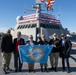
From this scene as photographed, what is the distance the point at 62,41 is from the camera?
9320 millimetres

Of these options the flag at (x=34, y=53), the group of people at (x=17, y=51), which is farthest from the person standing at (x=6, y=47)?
the flag at (x=34, y=53)

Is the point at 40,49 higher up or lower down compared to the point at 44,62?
higher up

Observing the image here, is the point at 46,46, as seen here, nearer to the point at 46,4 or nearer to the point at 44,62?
the point at 44,62

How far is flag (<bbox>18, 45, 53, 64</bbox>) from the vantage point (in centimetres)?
909

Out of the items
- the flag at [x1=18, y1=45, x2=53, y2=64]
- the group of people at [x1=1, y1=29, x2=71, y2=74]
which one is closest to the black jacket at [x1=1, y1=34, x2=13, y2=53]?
the group of people at [x1=1, y1=29, x2=71, y2=74]

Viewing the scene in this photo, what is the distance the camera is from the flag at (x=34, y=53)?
9.09 metres

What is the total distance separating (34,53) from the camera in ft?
30.1

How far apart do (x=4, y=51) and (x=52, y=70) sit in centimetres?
231

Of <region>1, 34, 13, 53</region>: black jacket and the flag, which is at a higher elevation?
<region>1, 34, 13, 53</region>: black jacket

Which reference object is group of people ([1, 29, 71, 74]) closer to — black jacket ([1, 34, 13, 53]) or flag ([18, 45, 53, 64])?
black jacket ([1, 34, 13, 53])

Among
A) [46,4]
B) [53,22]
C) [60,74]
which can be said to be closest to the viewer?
[60,74]

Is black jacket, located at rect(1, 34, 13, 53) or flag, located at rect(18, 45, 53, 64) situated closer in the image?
black jacket, located at rect(1, 34, 13, 53)

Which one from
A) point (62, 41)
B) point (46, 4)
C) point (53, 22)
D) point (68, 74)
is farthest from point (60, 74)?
point (46, 4)

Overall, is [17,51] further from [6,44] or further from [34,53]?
[34,53]
